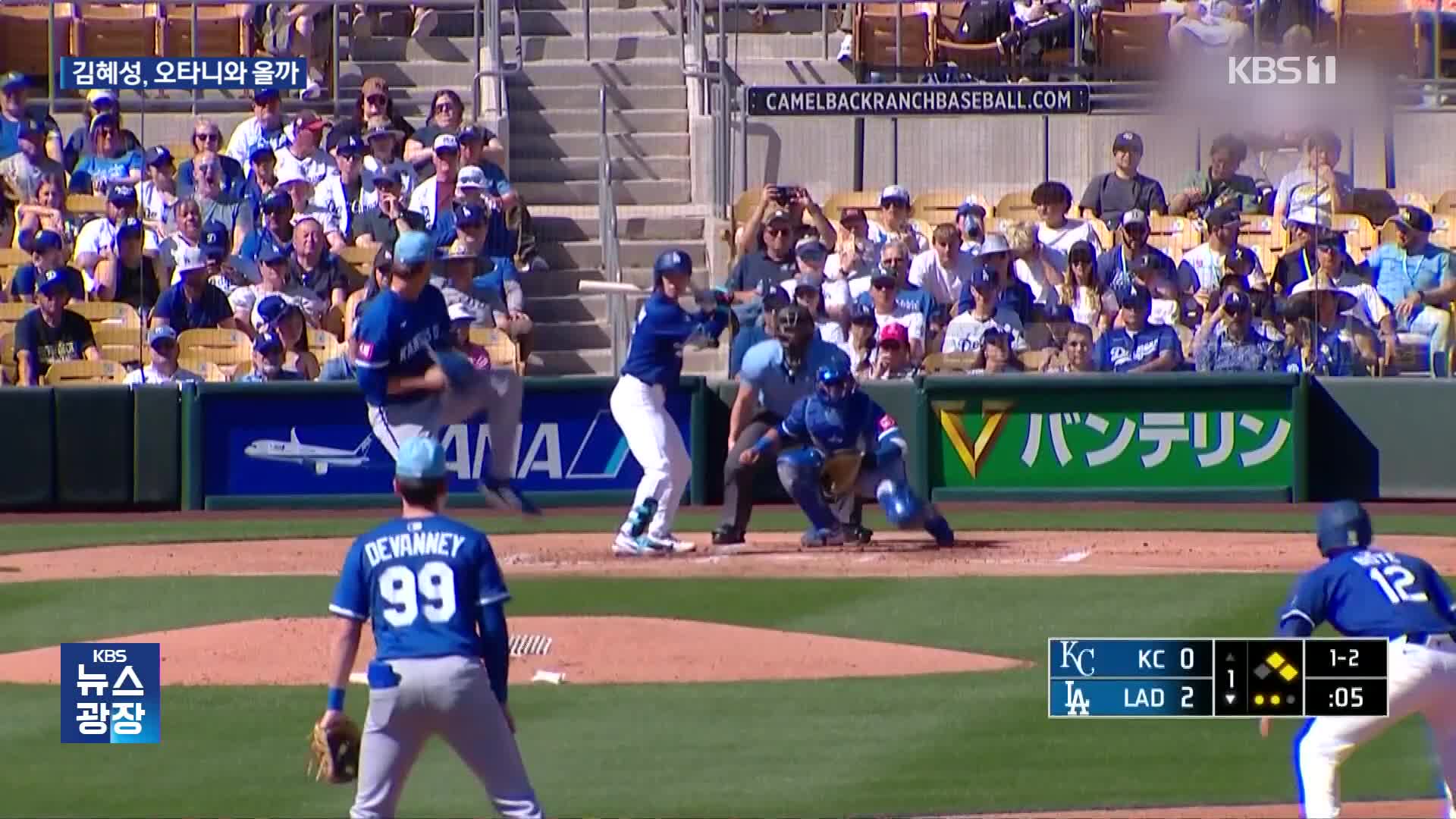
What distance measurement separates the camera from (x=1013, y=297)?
18078mm

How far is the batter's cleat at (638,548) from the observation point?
580 inches

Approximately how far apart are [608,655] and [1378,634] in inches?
182

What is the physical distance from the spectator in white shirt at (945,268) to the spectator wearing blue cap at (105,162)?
6.39 m

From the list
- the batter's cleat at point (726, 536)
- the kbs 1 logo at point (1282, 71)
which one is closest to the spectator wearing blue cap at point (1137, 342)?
the kbs 1 logo at point (1282, 71)

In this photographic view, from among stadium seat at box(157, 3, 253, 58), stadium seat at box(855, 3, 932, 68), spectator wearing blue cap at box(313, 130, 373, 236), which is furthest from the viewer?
stadium seat at box(157, 3, 253, 58)

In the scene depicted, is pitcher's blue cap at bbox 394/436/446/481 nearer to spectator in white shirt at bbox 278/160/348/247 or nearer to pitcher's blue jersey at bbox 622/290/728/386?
pitcher's blue jersey at bbox 622/290/728/386

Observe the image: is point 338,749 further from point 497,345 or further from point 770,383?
point 497,345

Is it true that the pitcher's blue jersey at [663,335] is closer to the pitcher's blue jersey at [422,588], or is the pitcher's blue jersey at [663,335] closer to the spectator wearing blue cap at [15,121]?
the pitcher's blue jersey at [422,588]

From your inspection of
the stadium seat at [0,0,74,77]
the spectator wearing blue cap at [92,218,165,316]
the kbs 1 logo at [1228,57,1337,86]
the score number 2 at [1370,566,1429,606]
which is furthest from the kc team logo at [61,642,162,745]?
the stadium seat at [0,0,74,77]

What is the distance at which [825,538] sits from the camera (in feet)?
49.9

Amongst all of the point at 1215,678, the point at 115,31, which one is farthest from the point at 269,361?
the point at 1215,678

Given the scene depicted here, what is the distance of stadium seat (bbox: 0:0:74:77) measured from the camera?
22641 mm

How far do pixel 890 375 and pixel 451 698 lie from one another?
11.5 m

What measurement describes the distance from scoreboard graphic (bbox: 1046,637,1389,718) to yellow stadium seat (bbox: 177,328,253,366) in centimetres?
836
